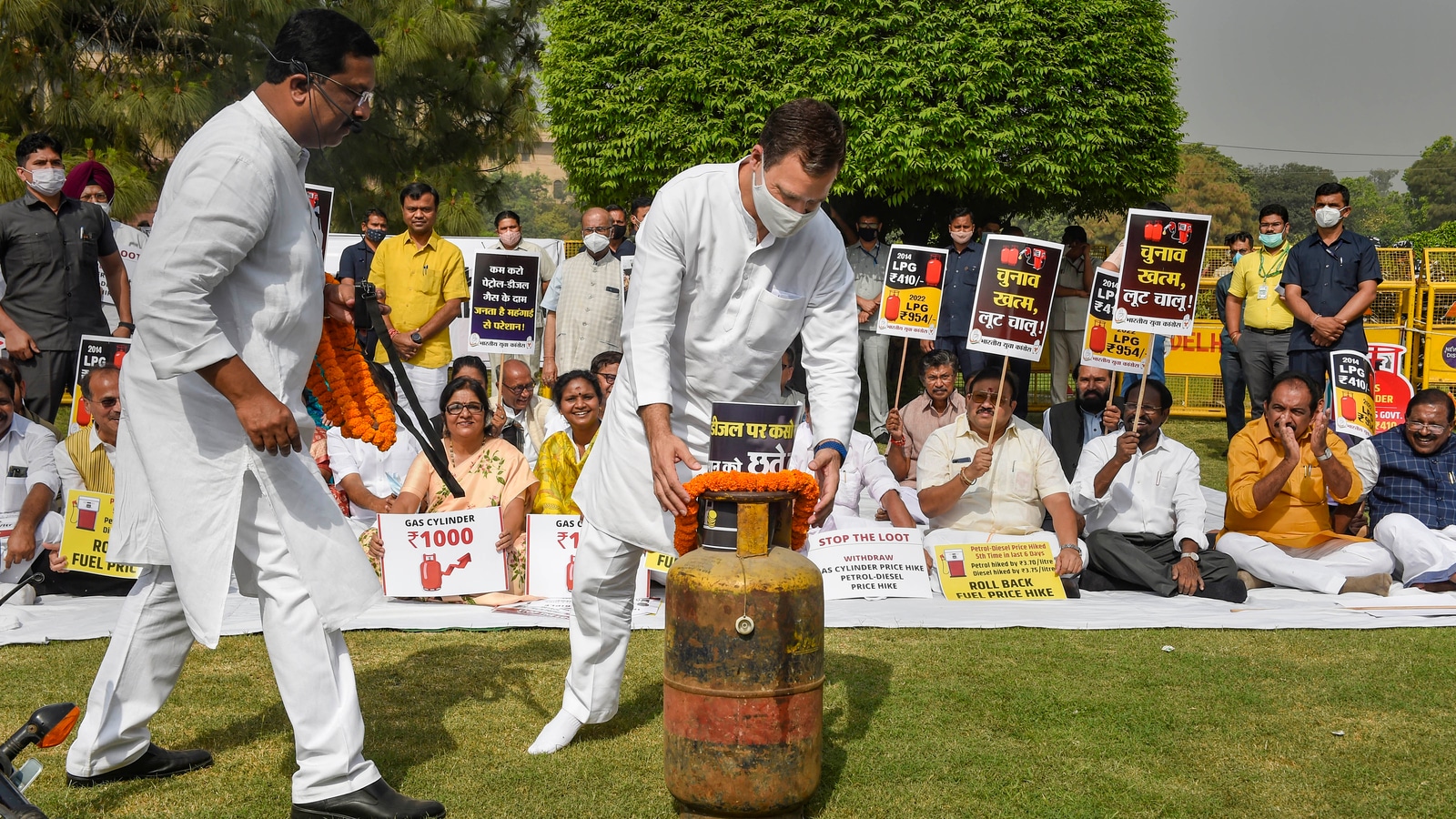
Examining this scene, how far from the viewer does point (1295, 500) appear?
804cm

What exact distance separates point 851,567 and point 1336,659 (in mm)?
2710

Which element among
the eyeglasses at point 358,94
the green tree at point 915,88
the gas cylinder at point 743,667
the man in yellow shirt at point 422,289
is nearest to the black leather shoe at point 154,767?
the gas cylinder at point 743,667

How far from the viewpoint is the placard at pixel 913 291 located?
34.2 feet

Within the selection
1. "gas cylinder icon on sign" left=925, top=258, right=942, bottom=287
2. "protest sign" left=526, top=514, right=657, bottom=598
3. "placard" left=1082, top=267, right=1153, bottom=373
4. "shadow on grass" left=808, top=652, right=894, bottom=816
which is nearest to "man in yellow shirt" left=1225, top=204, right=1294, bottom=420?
"placard" left=1082, top=267, right=1153, bottom=373

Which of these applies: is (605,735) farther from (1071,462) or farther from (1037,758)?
(1071,462)

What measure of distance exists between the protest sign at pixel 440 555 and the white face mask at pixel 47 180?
321 centimetres

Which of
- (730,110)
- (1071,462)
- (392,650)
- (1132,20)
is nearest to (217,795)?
(392,650)

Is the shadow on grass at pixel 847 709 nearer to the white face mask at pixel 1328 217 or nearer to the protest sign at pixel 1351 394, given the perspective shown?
the protest sign at pixel 1351 394

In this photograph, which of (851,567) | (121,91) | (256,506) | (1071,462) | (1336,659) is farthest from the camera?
(121,91)

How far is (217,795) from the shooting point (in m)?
4.07

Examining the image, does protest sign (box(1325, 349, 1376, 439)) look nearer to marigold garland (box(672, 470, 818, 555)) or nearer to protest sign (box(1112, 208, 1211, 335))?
protest sign (box(1112, 208, 1211, 335))

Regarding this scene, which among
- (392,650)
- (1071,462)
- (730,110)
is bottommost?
(392,650)

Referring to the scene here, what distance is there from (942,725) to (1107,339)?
5254 millimetres

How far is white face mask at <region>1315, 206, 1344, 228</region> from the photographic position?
10398 mm
